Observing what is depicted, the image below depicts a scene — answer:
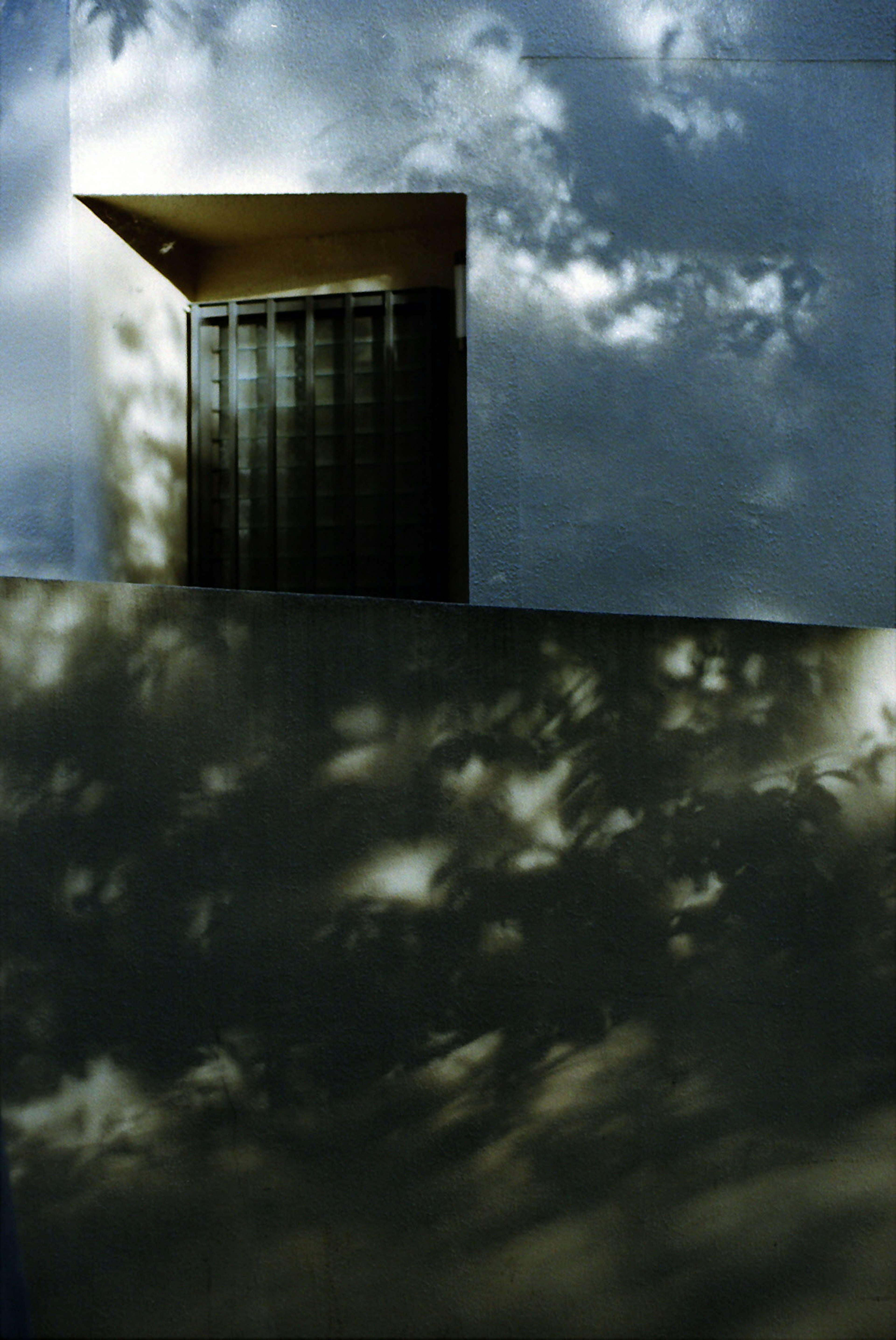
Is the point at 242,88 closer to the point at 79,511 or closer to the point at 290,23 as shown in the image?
the point at 290,23

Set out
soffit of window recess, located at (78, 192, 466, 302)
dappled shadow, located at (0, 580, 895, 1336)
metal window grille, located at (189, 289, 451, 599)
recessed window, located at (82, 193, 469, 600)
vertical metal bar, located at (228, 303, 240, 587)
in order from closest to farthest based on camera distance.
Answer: dappled shadow, located at (0, 580, 895, 1336), soffit of window recess, located at (78, 192, 466, 302), recessed window, located at (82, 193, 469, 600), metal window grille, located at (189, 289, 451, 599), vertical metal bar, located at (228, 303, 240, 587)

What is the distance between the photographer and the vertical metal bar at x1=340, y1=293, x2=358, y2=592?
22.1 ft

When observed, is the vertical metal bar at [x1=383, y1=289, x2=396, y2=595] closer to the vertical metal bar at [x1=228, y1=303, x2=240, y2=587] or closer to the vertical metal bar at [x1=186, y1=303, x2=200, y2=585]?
the vertical metal bar at [x1=228, y1=303, x2=240, y2=587]

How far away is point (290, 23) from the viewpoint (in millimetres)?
5910

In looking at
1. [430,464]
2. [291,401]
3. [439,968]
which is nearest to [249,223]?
[291,401]

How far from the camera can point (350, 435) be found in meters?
6.75

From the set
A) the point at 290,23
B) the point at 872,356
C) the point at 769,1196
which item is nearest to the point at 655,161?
the point at 872,356

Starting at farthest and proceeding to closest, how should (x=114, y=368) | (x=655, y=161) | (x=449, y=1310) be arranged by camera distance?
(x=114, y=368), (x=655, y=161), (x=449, y=1310)

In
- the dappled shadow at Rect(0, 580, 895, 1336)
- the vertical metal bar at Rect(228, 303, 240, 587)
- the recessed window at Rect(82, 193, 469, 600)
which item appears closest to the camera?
the dappled shadow at Rect(0, 580, 895, 1336)

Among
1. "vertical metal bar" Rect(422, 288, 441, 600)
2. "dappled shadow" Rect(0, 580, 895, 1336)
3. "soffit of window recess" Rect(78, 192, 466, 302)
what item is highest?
"soffit of window recess" Rect(78, 192, 466, 302)

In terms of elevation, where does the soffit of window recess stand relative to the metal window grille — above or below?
above

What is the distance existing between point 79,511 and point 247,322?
5.72 ft

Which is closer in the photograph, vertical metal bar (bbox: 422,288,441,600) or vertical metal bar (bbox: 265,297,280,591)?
vertical metal bar (bbox: 422,288,441,600)

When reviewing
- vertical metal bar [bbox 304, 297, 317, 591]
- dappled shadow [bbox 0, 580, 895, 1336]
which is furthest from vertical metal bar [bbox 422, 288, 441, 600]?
dappled shadow [bbox 0, 580, 895, 1336]
